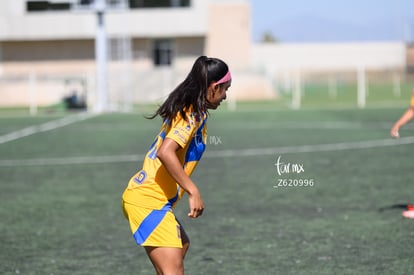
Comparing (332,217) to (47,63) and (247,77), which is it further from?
(47,63)

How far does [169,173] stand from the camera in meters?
4.33

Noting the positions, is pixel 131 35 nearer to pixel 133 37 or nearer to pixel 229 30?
pixel 133 37

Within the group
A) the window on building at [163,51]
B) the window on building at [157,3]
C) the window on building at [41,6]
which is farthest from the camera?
Result: the window on building at [41,6]

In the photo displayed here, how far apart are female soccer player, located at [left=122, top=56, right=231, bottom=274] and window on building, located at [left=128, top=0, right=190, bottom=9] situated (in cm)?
5173

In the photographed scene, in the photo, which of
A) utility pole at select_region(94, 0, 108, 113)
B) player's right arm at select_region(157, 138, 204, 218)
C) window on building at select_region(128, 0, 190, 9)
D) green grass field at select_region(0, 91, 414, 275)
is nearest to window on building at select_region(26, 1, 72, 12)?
window on building at select_region(128, 0, 190, 9)

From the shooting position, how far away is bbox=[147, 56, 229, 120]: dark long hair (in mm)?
4461

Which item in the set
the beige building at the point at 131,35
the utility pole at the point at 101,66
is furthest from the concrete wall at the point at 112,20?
the utility pole at the point at 101,66

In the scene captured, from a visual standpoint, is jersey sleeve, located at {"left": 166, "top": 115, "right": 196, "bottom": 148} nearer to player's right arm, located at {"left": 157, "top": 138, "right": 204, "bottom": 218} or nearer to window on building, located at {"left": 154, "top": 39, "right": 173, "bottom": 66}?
player's right arm, located at {"left": 157, "top": 138, "right": 204, "bottom": 218}

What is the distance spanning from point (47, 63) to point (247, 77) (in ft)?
54.2

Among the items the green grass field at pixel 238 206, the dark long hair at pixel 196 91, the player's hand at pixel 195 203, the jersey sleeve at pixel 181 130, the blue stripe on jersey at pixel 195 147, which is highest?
the dark long hair at pixel 196 91

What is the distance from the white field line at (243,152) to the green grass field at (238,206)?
1.0 inches

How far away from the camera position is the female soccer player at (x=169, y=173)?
4.41 metres

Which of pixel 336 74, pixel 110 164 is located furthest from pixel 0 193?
pixel 336 74

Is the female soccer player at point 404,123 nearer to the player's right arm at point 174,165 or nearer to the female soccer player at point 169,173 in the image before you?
the female soccer player at point 169,173
